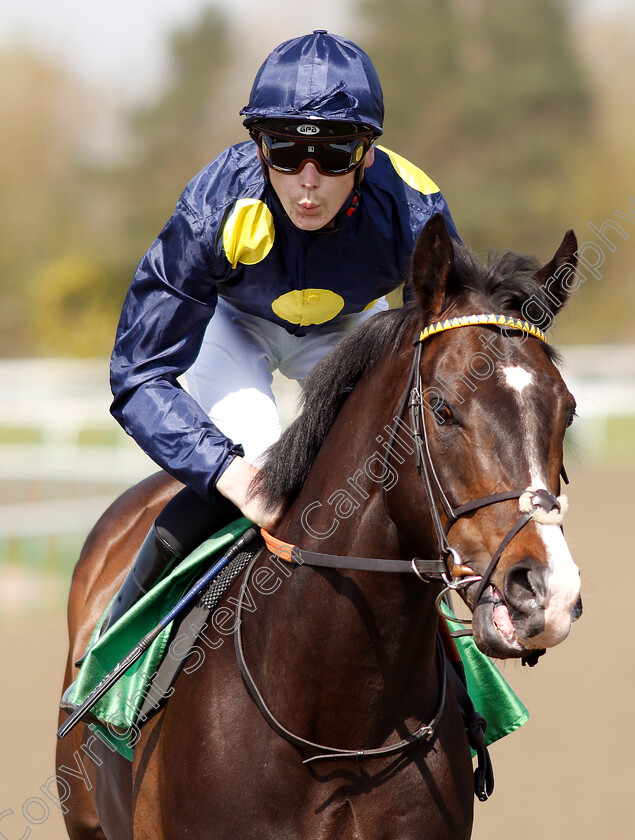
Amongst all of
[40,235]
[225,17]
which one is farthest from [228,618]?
[225,17]

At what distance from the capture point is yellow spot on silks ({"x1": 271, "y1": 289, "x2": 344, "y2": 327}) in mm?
3045

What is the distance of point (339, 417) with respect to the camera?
255cm

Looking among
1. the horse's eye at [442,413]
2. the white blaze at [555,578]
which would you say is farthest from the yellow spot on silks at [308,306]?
the white blaze at [555,578]

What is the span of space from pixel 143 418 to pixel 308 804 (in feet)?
3.51

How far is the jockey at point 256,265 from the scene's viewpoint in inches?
107

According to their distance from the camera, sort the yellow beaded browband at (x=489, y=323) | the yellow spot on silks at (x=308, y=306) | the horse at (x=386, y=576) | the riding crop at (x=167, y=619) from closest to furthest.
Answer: the horse at (x=386, y=576) < the yellow beaded browband at (x=489, y=323) < the riding crop at (x=167, y=619) < the yellow spot on silks at (x=308, y=306)

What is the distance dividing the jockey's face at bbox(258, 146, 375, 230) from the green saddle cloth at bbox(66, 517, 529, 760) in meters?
0.84

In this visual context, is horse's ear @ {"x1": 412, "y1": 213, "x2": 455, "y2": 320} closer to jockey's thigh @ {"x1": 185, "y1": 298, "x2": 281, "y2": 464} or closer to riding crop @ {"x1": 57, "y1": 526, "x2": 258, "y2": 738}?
riding crop @ {"x1": 57, "y1": 526, "x2": 258, "y2": 738}

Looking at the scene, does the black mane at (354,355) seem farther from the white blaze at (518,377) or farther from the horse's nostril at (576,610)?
the horse's nostril at (576,610)

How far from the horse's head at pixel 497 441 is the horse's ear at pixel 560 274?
0.04 m

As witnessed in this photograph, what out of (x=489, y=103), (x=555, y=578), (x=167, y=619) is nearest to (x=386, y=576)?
(x=555, y=578)

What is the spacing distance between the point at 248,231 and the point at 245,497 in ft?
2.52

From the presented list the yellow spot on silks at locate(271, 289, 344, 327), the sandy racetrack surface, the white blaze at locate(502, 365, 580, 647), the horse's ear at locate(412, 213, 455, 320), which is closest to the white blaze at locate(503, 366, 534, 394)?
the white blaze at locate(502, 365, 580, 647)

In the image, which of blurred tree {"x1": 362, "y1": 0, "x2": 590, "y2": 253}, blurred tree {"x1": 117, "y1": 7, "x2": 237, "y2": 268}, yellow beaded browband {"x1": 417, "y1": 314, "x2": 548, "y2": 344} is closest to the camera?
yellow beaded browband {"x1": 417, "y1": 314, "x2": 548, "y2": 344}
